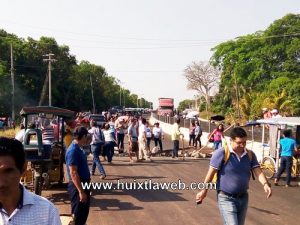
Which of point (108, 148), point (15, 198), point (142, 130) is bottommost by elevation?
point (108, 148)

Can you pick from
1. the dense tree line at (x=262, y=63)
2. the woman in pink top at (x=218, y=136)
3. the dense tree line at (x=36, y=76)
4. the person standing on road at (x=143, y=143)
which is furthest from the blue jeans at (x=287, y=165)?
the dense tree line at (x=36, y=76)

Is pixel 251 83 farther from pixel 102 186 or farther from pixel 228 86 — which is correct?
pixel 102 186

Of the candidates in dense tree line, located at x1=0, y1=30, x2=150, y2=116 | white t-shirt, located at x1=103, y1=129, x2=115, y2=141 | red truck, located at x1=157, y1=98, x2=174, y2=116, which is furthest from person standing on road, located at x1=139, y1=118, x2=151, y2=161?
red truck, located at x1=157, y1=98, x2=174, y2=116

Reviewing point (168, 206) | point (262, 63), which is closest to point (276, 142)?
point (168, 206)

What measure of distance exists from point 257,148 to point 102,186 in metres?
8.43

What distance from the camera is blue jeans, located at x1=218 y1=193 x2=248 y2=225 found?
5.40 metres

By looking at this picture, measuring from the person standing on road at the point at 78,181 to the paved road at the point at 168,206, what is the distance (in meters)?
1.87

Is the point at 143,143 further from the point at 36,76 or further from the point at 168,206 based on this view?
the point at 36,76

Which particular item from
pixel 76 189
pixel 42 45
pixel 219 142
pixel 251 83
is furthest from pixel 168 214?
pixel 42 45

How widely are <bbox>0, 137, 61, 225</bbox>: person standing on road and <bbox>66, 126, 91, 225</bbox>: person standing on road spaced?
3.43 metres

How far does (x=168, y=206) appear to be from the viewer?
9.20 metres

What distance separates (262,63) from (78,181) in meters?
50.1

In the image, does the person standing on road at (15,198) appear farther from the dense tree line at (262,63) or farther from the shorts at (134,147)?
the dense tree line at (262,63)

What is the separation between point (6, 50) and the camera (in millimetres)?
55062
